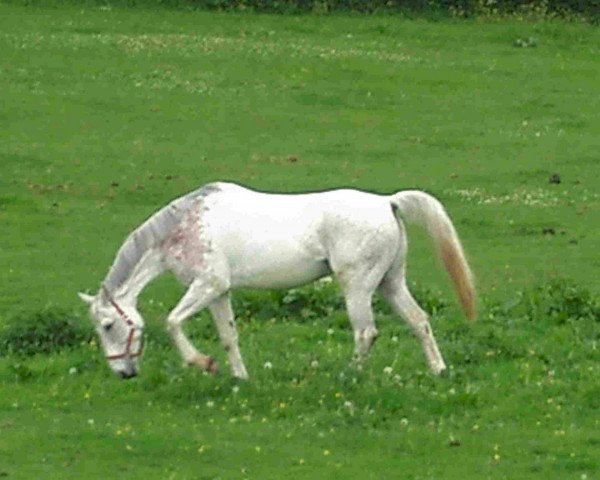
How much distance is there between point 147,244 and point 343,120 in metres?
15.7

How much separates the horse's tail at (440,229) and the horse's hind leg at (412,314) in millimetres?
375

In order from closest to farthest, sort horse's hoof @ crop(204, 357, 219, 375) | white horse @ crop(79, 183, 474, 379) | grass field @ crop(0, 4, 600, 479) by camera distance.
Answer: grass field @ crop(0, 4, 600, 479) < horse's hoof @ crop(204, 357, 219, 375) < white horse @ crop(79, 183, 474, 379)

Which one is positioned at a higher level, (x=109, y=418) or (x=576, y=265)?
(x=109, y=418)

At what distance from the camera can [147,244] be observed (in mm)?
14383

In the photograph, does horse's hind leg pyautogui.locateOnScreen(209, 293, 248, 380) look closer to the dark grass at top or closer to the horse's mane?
the horse's mane

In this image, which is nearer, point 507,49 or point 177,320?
point 177,320

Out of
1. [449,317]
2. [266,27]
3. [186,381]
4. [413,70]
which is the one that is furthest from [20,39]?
[186,381]

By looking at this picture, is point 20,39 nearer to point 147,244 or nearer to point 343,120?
point 343,120

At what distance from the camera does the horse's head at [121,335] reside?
46.3 feet

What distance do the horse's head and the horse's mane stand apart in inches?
8.7

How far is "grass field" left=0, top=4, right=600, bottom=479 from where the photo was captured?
41.2 ft

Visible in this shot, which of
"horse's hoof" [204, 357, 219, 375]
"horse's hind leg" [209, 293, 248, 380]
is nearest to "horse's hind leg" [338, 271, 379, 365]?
"horse's hind leg" [209, 293, 248, 380]

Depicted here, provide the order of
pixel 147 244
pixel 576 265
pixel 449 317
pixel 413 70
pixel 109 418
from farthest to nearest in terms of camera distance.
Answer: pixel 413 70 < pixel 576 265 < pixel 449 317 < pixel 147 244 < pixel 109 418

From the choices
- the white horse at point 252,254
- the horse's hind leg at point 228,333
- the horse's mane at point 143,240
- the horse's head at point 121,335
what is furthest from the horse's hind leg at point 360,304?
the horse's head at point 121,335
